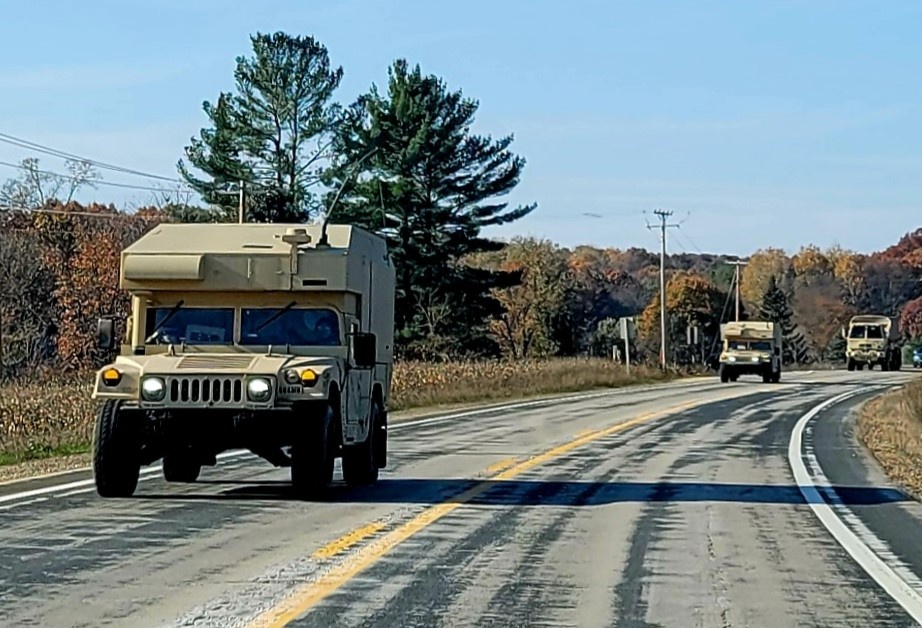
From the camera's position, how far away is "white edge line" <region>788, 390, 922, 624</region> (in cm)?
974

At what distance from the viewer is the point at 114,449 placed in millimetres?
14531

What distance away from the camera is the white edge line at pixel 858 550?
9742mm

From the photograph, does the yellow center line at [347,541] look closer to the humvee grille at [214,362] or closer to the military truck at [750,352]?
the humvee grille at [214,362]

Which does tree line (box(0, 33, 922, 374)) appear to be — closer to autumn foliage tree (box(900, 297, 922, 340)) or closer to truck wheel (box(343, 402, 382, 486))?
truck wheel (box(343, 402, 382, 486))

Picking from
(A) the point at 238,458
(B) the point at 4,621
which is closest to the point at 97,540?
(B) the point at 4,621

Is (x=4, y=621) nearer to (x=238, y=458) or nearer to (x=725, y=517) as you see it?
(x=725, y=517)

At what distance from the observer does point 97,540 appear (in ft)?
38.6

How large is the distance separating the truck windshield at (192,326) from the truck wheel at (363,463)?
2113 millimetres

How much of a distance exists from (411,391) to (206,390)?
29774mm

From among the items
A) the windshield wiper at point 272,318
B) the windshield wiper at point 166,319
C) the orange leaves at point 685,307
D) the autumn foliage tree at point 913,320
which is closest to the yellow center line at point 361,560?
the windshield wiper at point 272,318

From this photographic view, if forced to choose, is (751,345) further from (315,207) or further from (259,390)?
(259,390)

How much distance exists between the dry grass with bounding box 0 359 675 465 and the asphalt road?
576cm

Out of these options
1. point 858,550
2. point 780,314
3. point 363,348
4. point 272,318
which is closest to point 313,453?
point 363,348

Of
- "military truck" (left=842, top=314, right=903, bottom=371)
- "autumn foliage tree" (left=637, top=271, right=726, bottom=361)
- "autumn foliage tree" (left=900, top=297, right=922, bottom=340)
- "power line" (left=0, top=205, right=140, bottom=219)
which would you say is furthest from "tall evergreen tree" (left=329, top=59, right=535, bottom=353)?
"autumn foliage tree" (left=900, top=297, right=922, bottom=340)
